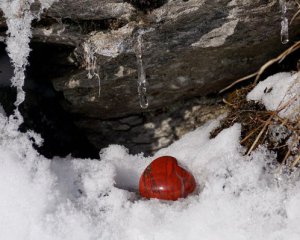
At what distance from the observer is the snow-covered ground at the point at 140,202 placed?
88.3 inches

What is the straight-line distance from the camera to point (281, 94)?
2.62 meters

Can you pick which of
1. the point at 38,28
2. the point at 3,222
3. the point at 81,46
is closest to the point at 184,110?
the point at 81,46

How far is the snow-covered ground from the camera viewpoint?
7.36 feet

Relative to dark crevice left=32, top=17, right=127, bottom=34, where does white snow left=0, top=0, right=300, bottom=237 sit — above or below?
below

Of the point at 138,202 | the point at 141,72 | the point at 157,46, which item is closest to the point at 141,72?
the point at 141,72

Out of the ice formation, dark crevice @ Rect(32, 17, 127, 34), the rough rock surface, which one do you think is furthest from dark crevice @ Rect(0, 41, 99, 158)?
the ice formation

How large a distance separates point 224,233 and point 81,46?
155cm

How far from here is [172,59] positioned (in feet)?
9.66

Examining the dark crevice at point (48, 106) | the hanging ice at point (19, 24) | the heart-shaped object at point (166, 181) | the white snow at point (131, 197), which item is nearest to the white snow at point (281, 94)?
the white snow at point (131, 197)

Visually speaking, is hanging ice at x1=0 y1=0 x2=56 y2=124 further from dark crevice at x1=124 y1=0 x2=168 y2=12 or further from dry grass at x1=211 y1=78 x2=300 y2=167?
dry grass at x1=211 y1=78 x2=300 y2=167

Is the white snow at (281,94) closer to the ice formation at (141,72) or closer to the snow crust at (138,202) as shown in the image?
the snow crust at (138,202)

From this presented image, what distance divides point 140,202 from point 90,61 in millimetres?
1070

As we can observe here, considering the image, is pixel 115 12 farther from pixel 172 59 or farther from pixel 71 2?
pixel 172 59

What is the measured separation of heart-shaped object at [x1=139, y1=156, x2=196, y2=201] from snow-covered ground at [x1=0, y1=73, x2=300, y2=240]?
0.06 meters
